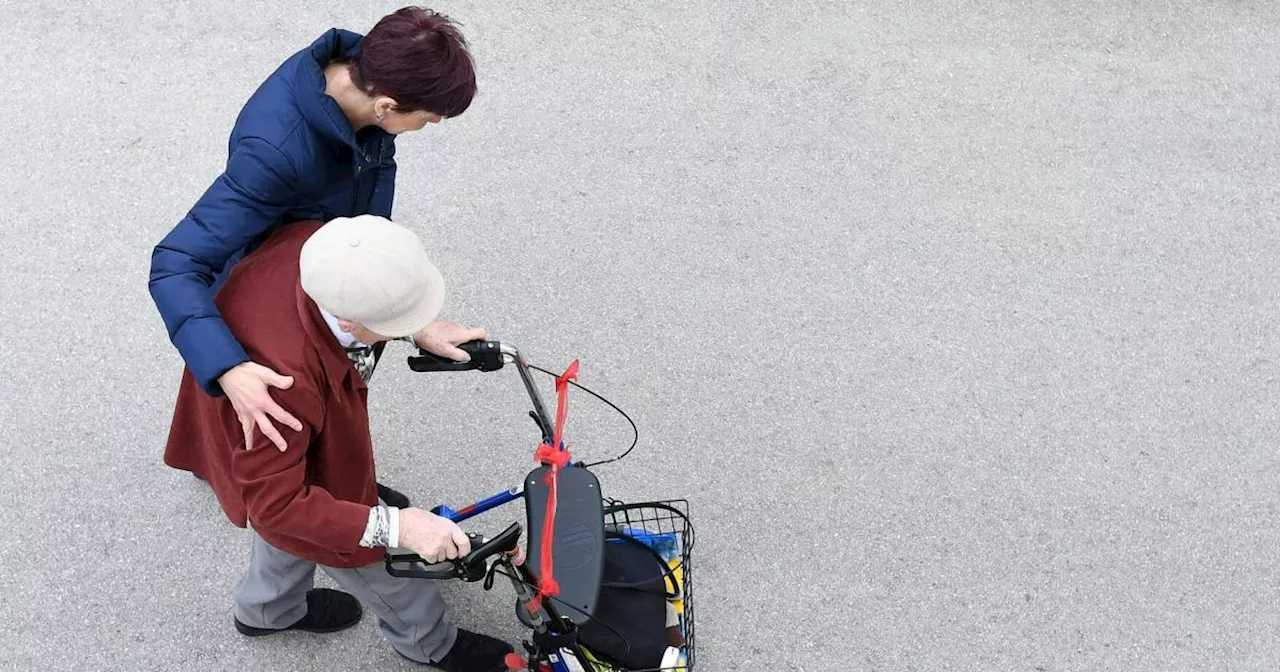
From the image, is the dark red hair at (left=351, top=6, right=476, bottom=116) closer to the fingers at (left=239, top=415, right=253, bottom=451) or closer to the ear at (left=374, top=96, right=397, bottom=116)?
the ear at (left=374, top=96, right=397, bottom=116)

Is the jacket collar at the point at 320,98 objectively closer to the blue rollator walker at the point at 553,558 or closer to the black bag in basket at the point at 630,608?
the blue rollator walker at the point at 553,558

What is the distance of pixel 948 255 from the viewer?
3977mm

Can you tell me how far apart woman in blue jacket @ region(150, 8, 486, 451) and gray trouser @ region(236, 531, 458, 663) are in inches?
24.5

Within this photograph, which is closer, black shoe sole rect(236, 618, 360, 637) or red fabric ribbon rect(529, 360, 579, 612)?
red fabric ribbon rect(529, 360, 579, 612)

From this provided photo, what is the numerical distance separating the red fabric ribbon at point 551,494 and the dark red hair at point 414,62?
0.63 meters

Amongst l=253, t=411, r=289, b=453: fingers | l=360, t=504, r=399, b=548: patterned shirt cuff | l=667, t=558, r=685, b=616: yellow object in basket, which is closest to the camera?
l=253, t=411, r=289, b=453: fingers

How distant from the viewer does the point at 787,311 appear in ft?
12.4

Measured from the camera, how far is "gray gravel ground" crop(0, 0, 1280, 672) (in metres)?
3.16

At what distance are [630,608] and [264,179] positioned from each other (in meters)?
1.26

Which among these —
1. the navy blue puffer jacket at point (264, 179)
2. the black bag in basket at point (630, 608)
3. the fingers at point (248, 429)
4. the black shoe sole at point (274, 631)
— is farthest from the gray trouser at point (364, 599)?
the navy blue puffer jacket at point (264, 179)

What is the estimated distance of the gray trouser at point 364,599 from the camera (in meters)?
2.64

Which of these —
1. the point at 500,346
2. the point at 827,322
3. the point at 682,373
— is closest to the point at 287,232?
the point at 500,346

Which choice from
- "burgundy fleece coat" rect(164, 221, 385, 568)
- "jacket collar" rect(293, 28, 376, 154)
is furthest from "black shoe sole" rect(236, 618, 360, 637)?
"jacket collar" rect(293, 28, 376, 154)

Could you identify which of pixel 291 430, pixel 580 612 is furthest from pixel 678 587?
pixel 291 430
